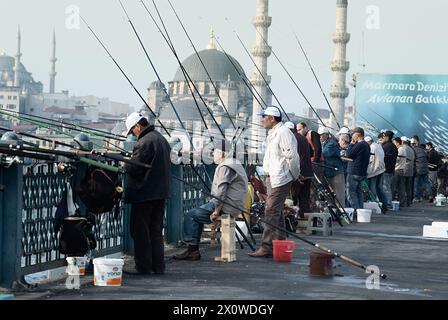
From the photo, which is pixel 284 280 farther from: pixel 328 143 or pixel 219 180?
pixel 328 143

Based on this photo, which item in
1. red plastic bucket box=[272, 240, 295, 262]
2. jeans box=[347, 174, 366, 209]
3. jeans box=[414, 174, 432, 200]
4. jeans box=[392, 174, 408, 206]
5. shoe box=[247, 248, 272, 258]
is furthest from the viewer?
jeans box=[414, 174, 432, 200]

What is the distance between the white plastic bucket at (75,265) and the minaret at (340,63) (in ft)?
281

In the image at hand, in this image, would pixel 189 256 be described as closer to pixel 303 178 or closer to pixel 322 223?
pixel 303 178

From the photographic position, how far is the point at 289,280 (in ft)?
30.6

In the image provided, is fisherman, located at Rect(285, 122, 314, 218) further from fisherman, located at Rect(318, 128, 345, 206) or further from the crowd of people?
fisherman, located at Rect(318, 128, 345, 206)

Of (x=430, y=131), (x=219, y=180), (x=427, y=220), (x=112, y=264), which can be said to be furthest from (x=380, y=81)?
(x=112, y=264)

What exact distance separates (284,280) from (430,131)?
27455 mm

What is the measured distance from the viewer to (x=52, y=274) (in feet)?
31.2

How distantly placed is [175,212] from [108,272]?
3.79 m

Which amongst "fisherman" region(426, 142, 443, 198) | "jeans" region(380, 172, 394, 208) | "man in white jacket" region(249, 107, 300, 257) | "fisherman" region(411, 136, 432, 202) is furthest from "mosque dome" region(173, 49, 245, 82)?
"man in white jacket" region(249, 107, 300, 257)

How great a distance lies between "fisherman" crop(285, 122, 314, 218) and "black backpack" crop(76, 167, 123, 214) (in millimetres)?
5029

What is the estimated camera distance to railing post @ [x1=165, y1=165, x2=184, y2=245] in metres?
12.4

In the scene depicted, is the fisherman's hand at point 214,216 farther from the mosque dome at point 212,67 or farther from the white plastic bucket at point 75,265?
the mosque dome at point 212,67
